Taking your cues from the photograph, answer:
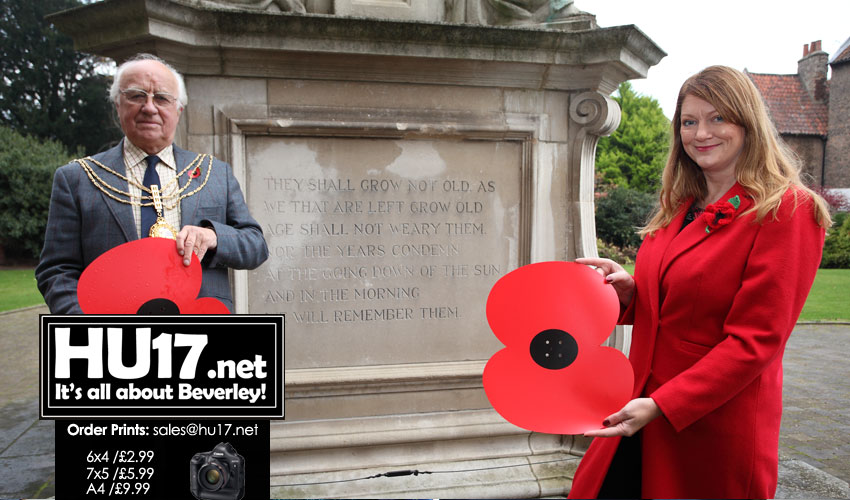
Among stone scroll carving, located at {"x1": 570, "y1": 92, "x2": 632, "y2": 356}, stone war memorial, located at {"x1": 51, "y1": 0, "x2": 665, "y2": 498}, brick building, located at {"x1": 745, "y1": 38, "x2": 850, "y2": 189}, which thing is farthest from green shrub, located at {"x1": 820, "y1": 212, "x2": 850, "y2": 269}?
stone war memorial, located at {"x1": 51, "y1": 0, "x2": 665, "y2": 498}

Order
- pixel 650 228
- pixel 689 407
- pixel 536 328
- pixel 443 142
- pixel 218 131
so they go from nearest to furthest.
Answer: pixel 689 407, pixel 536 328, pixel 650 228, pixel 218 131, pixel 443 142

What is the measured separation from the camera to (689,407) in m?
1.69

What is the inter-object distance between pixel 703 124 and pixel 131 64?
192 cm

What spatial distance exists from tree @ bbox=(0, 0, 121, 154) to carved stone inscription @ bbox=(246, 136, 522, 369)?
32.2 metres

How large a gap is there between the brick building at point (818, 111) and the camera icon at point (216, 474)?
38.4m

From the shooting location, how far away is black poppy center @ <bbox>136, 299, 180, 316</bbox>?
1.88m

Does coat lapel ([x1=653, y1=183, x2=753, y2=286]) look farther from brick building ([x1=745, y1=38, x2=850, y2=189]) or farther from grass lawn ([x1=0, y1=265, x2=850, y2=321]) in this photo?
brick building ([x1=745, y1=38, x2=850, y2=189])

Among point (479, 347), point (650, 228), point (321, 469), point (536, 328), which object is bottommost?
point (321, 469)

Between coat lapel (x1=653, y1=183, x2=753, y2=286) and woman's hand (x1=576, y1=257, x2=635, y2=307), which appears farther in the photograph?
woman's hand (x1=576, y1=257, x2=635, y2=307)

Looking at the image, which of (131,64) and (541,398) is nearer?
(541,398)

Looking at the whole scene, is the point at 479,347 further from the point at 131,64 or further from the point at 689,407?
the point at 131,64

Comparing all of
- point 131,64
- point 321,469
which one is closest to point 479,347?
point 321,469

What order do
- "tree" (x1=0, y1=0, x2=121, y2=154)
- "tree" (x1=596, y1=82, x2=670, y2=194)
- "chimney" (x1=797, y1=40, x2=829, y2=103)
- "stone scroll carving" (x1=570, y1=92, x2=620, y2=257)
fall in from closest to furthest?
"stone scroll carving" (x1=570, y1=92, x2=620, y2=257)
"tree" (x1=0, y1=0, x2=121, y2=154)
"chimney" (x1=797, y1=40, x2=829, y2=103)
"tree" (x1=596, y1=82, x2=670, y2=194)

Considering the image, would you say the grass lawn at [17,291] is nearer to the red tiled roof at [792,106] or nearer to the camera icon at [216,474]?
the camera icon at [216,474]
